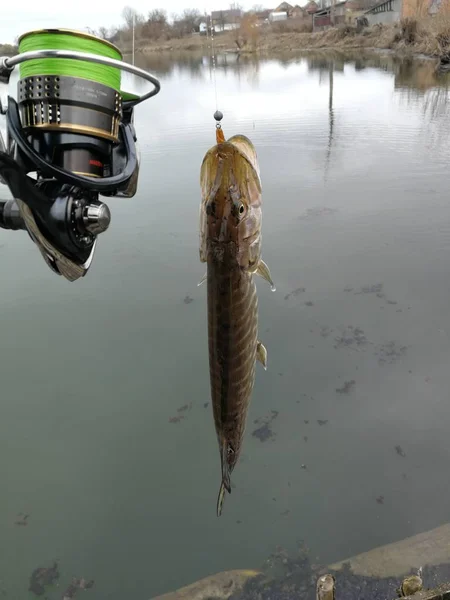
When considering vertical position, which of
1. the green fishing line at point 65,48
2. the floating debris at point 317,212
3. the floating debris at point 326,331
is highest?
the green fishing line at point 65,48

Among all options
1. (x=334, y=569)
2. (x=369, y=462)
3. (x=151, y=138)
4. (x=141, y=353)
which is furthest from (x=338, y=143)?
(x=334, y=569)

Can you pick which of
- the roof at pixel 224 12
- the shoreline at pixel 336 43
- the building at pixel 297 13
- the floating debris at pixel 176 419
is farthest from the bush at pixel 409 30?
the building at pixel 297 13

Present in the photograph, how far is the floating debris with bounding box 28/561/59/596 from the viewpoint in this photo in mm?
2490

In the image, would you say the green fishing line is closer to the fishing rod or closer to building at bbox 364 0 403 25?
the fishing rod

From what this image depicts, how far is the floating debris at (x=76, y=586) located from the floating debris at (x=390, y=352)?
2.54 m

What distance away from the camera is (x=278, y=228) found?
19.2 ft

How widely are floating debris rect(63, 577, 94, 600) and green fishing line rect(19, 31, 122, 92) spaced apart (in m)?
2.48

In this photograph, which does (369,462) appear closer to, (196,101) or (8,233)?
(8,233)

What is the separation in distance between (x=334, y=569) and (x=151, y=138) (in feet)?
31.2

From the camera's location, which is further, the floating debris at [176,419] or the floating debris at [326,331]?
the floating debris at [326,331]

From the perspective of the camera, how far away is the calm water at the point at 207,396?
2672mm

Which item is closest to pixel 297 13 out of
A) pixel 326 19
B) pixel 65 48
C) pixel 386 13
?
pixel 326 19

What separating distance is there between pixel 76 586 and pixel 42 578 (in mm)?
202

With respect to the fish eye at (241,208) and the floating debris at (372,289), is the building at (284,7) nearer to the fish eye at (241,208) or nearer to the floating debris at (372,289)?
the floating debris at (372,289)
